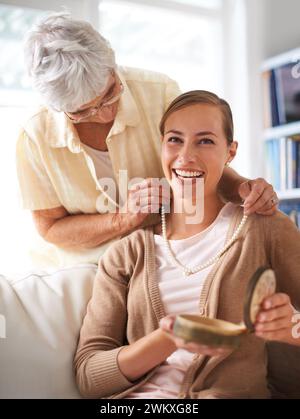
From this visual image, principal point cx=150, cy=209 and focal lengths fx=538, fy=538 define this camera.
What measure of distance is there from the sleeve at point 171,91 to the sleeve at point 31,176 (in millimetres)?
277

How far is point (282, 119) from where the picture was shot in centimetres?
113

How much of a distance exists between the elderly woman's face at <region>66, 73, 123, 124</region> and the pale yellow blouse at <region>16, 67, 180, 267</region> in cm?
1

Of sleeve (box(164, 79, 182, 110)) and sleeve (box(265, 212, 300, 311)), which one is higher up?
sleeve (box(164, 79, 182, 110))

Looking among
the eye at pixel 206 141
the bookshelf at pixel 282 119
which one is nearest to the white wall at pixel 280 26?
the bookshelf at pixel 282 119

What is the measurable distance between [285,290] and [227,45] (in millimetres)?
517

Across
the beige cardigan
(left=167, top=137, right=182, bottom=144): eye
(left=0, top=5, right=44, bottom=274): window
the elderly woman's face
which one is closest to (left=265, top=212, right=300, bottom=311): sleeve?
the beige cardigan

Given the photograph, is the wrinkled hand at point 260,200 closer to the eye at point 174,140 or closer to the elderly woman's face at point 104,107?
the eye at point 174,140

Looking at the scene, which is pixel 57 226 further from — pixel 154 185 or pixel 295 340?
pixel 295 340

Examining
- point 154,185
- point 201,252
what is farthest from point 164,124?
point 201,252

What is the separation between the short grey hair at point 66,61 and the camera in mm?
947

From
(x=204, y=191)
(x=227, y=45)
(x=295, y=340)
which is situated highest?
(x=227, y=45)

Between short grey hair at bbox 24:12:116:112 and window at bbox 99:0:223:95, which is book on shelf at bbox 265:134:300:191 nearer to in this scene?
window at bbox 99:0:223:95

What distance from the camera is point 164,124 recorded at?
1.01 metres

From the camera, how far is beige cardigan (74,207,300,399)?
91 cm
